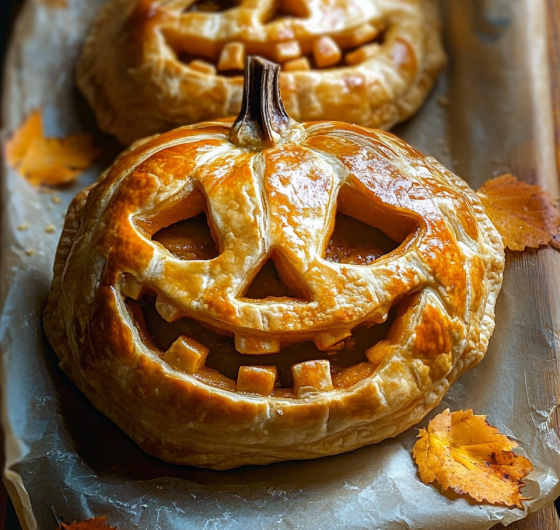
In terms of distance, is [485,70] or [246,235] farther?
[485,70]

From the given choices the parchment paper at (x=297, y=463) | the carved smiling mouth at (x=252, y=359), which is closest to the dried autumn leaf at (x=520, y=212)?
the parchment paper at (x=297, y=463)

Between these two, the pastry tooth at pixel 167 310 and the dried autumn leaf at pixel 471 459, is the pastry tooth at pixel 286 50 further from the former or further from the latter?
the dried autumn leaf at pixel 471 459

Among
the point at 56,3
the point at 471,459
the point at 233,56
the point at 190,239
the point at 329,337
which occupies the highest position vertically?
the point at 233,56

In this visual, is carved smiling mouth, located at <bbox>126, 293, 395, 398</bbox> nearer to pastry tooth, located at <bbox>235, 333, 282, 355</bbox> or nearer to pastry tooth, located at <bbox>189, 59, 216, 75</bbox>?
pastry tooth, located at <bbox>235, 333, 282, 355</bbox>

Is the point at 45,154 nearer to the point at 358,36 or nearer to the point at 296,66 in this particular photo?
the point at 296,66

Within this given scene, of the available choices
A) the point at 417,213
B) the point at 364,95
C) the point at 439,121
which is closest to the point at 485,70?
the point at 439,121

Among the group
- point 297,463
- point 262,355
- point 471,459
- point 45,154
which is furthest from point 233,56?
point 471,459

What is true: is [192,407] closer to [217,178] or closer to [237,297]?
[237,297]
